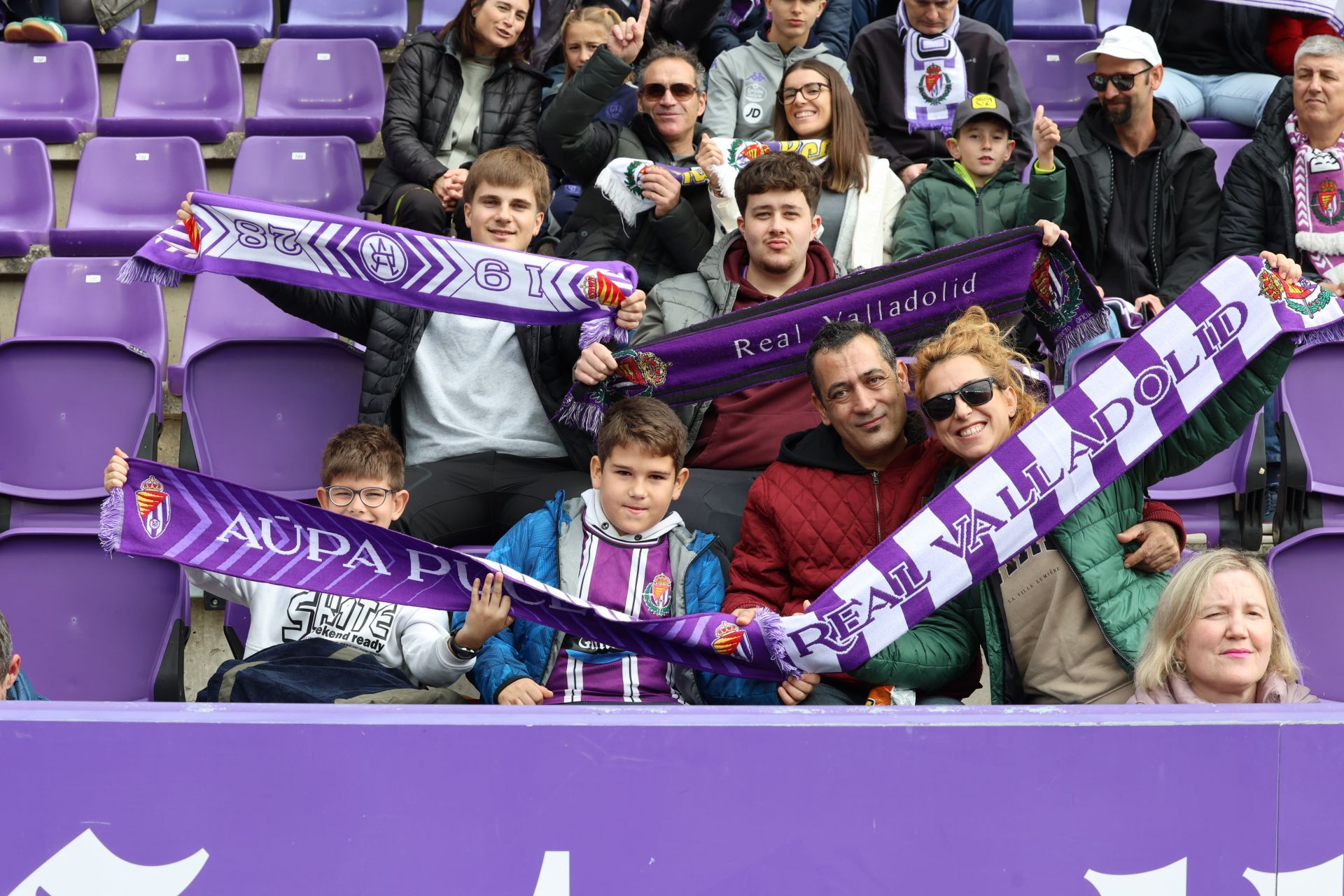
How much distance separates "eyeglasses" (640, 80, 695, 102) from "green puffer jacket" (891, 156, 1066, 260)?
0.82m

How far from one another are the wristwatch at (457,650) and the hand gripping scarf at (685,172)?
1.73 m

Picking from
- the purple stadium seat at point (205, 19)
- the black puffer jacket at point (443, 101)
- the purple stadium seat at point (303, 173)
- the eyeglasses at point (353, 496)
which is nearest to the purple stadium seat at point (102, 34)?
the purple stadium seat at point (205, 19)

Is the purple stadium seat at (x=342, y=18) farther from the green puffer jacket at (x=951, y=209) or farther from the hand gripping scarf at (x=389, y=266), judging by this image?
the hand gripping scarf at (x=389, y=266)

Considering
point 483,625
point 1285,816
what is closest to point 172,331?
point 483,625

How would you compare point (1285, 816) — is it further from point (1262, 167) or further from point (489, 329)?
point (1262, 167)

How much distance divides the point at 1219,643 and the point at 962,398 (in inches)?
26.9

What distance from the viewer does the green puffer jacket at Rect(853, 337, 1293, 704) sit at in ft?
8.82

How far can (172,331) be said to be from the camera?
5359mm

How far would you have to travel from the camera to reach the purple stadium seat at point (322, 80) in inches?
253

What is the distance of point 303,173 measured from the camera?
5645mm

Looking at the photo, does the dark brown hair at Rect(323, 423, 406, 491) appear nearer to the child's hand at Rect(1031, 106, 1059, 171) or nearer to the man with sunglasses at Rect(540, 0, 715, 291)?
the man with sunglasses at Rect(540, 0, 715, 291)

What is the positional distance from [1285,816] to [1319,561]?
82.8 inches

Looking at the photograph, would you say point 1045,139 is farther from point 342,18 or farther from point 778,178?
point 342,18

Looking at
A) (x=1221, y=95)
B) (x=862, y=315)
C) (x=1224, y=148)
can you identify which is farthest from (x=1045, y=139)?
(x=1221, y=95)
